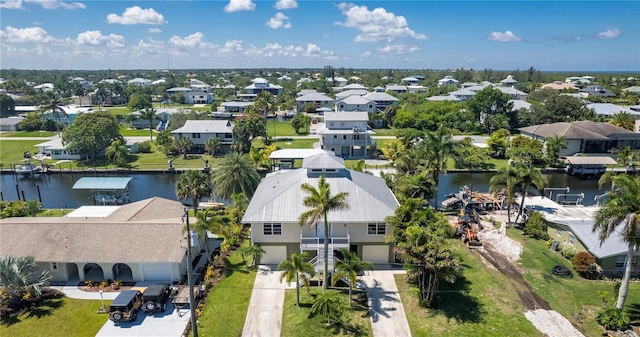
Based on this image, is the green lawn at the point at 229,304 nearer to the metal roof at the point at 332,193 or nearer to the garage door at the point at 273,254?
the garage door at the point at 273,254

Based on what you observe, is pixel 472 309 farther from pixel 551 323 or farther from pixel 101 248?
pixel 101 248

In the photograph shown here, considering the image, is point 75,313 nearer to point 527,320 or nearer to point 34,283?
point 34,283

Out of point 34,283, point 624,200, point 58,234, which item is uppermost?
point 624,200

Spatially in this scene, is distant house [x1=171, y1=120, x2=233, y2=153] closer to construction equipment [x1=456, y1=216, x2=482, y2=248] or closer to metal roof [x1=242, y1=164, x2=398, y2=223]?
metal roof [x1=242, y1=164, x2=398, y2=223]

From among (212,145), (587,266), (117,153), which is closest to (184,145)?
(212,145)

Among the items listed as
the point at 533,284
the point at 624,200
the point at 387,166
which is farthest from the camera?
the point at 387,166

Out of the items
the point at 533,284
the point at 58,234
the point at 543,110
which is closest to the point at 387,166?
the point at 533,284
